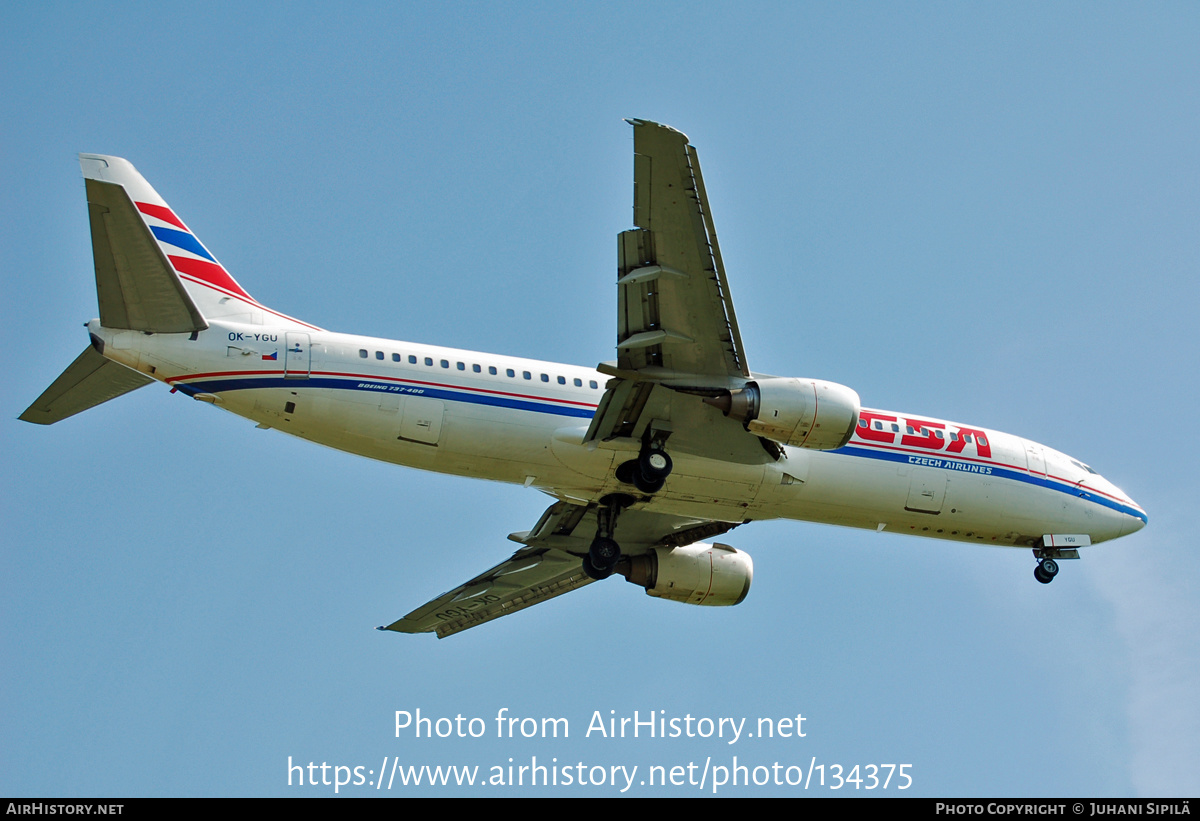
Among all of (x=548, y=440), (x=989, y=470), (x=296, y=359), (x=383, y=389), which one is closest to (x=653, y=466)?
(x=548, y=440)

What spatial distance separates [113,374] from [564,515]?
10568mm

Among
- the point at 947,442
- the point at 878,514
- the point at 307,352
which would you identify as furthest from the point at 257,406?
the point at 947,442

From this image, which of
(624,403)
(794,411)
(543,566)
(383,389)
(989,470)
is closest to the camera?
(794,411)

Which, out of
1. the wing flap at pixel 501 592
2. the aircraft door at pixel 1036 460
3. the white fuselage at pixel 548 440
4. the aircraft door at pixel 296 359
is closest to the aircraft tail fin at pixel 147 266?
the white fuselage at pixel 548 440

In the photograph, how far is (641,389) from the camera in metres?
23.0

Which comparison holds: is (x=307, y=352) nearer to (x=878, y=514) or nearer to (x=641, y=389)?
(x=641, y=389)

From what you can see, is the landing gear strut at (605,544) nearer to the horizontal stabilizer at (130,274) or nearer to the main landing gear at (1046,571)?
the horizontal stabilizer at (130,274)

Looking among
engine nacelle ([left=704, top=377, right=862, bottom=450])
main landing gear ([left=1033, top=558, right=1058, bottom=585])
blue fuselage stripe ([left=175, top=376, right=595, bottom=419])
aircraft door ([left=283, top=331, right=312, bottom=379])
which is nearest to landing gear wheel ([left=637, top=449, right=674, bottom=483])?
blue fuselage stripe ([left=175, top=376, right=595, bottom=419])

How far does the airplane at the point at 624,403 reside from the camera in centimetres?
2095

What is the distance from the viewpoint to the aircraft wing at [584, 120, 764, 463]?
19.9 meters

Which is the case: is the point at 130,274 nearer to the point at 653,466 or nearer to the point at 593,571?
the point at 653,466

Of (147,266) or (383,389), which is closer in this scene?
(147,266)

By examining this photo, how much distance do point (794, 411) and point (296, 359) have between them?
9.37 metres

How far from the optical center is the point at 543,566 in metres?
30.8
